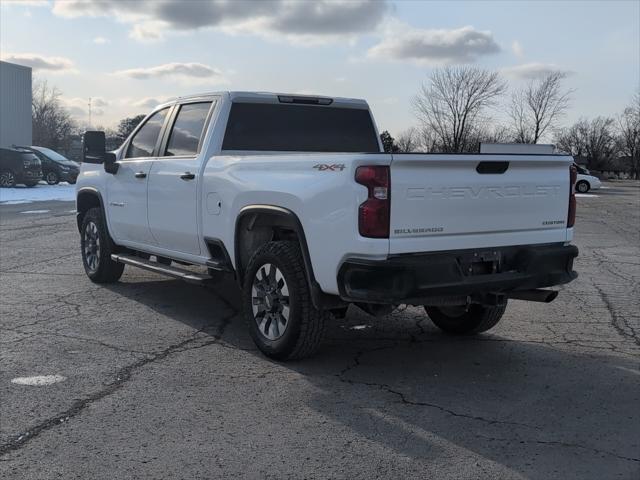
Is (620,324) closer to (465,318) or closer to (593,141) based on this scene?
(465,318)

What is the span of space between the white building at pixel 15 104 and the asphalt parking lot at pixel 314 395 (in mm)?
36502

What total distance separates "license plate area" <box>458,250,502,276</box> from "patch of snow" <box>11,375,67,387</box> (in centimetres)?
288

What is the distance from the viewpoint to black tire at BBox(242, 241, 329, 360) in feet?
15.8

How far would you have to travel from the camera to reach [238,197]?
531cm

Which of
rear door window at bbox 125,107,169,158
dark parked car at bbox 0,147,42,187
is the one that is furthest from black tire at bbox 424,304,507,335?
dark parked car at bbox 0,147,42,187

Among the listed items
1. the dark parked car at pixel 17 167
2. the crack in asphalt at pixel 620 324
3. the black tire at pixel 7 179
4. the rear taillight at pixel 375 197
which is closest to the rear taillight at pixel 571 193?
the crack in asphalt at pixel 620 324

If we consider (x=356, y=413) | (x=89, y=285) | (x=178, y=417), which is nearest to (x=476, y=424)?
(x=356, y=413)

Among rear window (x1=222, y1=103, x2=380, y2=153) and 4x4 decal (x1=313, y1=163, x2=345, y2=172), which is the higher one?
rear window (x1=222, y1=103, x2=380, y2=153)

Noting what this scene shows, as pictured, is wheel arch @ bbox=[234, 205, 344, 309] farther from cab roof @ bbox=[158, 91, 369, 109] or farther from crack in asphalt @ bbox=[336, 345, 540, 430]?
cab roof @ bbox=[158, 91, 369, 109]

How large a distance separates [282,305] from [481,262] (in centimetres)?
149

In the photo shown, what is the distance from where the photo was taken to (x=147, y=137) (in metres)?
7.22

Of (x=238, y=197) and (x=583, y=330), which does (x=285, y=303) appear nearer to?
(x=238, y=197)

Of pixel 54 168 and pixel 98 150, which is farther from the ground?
pixel 98 150

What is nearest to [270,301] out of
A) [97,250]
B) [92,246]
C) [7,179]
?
[97,250]
